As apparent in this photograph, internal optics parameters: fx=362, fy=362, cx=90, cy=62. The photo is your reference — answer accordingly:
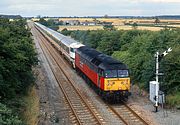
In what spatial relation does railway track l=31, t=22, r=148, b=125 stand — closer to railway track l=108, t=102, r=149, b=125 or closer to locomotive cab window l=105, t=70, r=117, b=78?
railway track l=108, t=102, r=149, b=125

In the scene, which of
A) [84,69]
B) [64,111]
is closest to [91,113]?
[64,111]

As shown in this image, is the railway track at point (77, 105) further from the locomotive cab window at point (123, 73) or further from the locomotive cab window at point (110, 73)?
the locomotive cab window at point (123, 73)

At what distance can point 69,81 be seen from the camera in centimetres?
3441

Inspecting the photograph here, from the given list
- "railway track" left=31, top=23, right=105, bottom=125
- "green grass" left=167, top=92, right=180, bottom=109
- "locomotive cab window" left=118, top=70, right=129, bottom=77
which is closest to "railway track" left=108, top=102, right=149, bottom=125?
"railway track" left=31, top=23, right=105, bottom=125

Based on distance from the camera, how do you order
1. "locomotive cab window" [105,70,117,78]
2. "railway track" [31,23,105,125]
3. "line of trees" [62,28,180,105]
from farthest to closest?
"line of trees" [62,28,180,105], "locomotive cab window" [105,70,117,78], "railway track" [31,23,105,125]

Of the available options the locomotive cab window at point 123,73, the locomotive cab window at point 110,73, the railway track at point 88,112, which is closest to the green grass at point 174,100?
the railway track at point 88,112

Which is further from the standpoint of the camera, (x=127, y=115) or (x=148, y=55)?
(x=148, y=55)

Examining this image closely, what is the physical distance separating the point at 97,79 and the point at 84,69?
6.16 meters

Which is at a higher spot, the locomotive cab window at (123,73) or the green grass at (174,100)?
the locomotive cab window at (123,73)

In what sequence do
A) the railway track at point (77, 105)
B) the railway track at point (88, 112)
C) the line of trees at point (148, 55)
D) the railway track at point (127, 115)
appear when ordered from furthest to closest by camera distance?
1. the line of trees at point (148, 55)
2. the railway track at point (77, 105)
3. the railway track at point (88, 112)
4. the railway track at point (127, 115)

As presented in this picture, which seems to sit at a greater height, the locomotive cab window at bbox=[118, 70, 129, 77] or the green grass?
the locomotive cab window at bbox=[118, 70, 129, 77]

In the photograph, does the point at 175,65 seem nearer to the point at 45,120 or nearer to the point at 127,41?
the point at 45,120

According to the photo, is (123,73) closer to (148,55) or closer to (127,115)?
(127,115)

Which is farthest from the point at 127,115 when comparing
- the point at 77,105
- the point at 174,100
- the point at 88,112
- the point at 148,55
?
the point at 148,55
